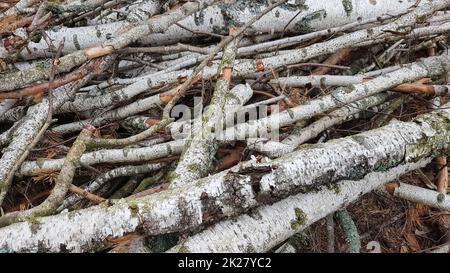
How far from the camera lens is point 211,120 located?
1991mm

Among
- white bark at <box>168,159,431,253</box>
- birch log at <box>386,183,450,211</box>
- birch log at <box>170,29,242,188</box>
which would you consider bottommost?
birch log at <box>386,183,450,211</box>

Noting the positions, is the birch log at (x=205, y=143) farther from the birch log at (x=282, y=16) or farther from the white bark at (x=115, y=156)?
the birch log at (x=282, y=16)

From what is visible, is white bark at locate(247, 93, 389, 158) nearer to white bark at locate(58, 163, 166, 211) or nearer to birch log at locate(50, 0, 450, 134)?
birch log at locate(50, 0, 450, 134)

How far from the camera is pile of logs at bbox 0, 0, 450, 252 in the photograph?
167 centimetres

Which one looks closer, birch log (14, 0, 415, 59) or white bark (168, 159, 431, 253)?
white bark (168, 159, 431, 253)

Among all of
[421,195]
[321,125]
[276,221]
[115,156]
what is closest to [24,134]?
[115,156]

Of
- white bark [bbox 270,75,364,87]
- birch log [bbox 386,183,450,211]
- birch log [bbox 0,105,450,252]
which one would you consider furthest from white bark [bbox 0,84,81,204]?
→ birch log [bbox 386,183,450,211]

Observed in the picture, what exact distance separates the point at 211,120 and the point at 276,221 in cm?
49

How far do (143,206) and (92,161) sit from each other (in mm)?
689

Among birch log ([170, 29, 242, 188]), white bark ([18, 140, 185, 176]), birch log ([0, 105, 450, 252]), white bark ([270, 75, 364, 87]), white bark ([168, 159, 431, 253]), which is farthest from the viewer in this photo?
white bark ([270, 75, 364, 87])

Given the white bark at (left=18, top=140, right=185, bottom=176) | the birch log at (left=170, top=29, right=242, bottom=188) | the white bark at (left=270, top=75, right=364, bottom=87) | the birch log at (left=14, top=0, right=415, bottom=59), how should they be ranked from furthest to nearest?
the birch log at (left=14, top=0, right=415, bottom=59), the white bark at (left=270, top=75, right=364, bottom=87), the white bark at (left=18, top=140, right=185, bottom=176), the birch log at (left=170, top=29, right=242, bottom=188)

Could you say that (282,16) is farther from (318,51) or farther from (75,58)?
(75,58)

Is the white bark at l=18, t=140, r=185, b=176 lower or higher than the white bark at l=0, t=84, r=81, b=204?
lower

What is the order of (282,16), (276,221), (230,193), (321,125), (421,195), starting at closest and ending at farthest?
1. (230,193)
2. (276,221)
3. (421,195)
4. (321,125)
5. (282,16)
